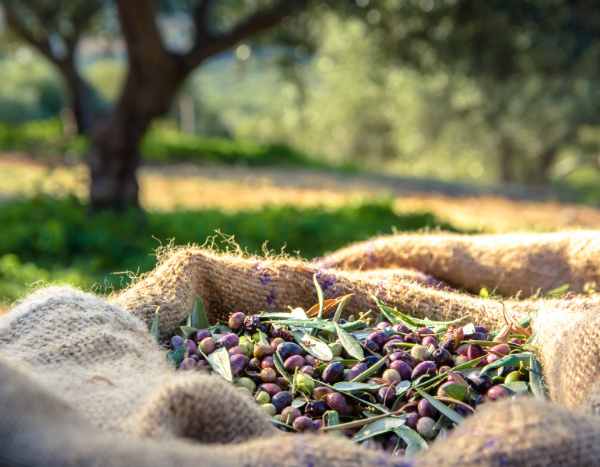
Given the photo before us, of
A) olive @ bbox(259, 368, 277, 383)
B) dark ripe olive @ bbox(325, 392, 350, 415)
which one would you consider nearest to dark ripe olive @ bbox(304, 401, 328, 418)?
dark ripe olive @ bbox(325, 392, 350, 415)

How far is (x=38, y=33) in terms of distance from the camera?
17.6 meters

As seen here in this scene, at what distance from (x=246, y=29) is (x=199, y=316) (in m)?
6.41

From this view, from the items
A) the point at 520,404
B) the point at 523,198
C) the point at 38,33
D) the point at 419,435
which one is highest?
the point at 38,33

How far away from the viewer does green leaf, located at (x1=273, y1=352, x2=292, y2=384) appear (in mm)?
2080

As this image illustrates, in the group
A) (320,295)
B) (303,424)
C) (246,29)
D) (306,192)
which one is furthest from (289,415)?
(306,192)

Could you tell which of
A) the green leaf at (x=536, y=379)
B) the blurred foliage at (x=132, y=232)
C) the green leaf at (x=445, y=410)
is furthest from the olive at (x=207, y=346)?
the blurred foliage at (x=132, y=232)

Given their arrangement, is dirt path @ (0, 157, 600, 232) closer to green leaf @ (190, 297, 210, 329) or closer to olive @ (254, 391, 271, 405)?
green leaf @ (190, 297, 210, 329)

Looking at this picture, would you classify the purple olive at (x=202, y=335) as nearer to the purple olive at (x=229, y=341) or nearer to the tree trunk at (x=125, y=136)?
the purple olive at (x=229, y=341)

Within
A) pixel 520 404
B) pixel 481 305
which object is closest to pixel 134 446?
pixel 520 404

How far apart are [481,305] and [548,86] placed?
12.8 m

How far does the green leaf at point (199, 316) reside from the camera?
236 centimetres

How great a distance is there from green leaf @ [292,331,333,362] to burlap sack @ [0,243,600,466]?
0.30 metres

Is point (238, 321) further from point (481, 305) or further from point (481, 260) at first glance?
point (481, 260)

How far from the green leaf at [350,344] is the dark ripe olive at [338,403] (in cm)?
19
